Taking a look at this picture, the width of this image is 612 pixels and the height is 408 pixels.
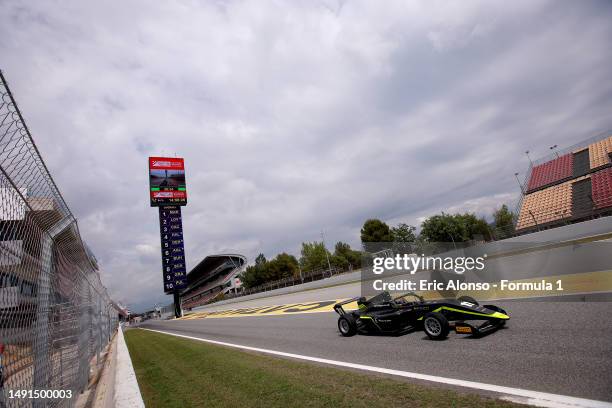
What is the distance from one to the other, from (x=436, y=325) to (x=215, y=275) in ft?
344

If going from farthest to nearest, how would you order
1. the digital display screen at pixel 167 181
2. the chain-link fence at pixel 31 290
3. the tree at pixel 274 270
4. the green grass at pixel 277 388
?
1. the tree at pixel 274 270
2. the digital display screen at pixel 167 181
3. the green grass at pixel 277 388
4. the chain-link fence at pixel 31 290

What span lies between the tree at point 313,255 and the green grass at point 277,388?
71645mm

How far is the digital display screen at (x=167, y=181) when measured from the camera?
52.3 m

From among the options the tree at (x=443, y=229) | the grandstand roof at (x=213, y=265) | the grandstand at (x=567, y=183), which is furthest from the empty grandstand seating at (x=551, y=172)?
the grandstand roof at (x=213, y=265)

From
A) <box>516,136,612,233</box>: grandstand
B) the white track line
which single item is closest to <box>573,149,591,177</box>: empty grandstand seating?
<box>516,136,612,233</box>: grandstand

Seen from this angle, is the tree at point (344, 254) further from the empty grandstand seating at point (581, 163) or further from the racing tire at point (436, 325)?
the racing tire at point (436, 325)

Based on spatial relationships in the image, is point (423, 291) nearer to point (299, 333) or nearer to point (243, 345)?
point (299, 333)

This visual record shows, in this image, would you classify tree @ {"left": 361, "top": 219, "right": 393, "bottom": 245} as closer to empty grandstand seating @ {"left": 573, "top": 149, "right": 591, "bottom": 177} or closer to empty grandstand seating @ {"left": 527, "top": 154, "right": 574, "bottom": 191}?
empty grandstand seating @ {"left": 527, "top": 154, "right": 574, "bottom": 191}

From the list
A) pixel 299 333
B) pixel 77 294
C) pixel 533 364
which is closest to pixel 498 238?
pixel 299 333

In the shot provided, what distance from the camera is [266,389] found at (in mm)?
5258

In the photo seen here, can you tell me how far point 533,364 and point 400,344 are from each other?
280cm

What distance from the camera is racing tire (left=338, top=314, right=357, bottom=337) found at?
8445 millimetres

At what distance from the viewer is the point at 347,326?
336 inches

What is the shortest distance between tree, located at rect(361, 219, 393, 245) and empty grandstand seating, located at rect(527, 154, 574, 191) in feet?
99.4
